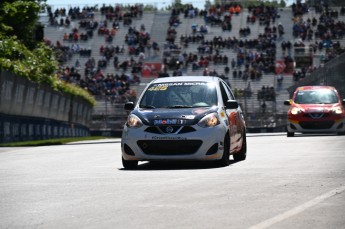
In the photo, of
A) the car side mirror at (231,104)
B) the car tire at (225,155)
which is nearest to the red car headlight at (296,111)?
the car side mirror at (231,104)

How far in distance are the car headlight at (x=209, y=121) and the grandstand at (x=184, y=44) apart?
45846 mm

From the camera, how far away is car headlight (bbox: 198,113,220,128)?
15672 mm

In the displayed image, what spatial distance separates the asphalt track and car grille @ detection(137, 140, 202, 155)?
0.97ft

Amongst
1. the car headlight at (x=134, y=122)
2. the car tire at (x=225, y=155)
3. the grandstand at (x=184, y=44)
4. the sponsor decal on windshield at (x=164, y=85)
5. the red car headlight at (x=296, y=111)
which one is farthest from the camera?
the grandstand at (x=184, y=44)

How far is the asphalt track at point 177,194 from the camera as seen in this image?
852 cm

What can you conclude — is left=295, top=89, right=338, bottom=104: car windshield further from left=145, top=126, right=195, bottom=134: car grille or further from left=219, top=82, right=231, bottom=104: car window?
left=145, top=126, right=195, bottom=134: car grille

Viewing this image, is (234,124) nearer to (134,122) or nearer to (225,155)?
(225,155)

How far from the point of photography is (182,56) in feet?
247

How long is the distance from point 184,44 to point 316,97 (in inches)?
1812

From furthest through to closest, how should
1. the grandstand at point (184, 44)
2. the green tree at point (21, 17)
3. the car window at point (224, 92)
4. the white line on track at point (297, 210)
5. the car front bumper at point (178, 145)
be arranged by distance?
the grandstand at point (184, 44) < the green tree at point (21, 17) < the car window at point (224, 92) < the car front bumper at point (178, 145) < the white line on track at point (297, 210)

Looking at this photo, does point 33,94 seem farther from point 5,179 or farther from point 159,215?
point 159,215

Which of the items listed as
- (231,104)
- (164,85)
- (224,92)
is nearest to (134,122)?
(164,85)

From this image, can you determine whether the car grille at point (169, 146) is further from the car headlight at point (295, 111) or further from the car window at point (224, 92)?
the car headlight at point (295, 111)

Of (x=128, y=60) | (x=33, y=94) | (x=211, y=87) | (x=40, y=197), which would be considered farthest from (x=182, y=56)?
(x=40, y=197)
